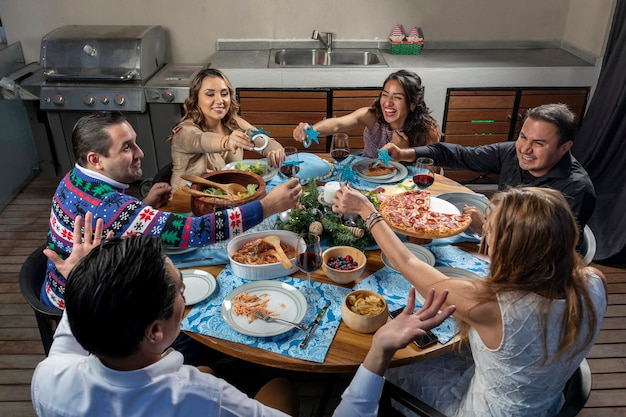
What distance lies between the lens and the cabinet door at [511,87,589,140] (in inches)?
163

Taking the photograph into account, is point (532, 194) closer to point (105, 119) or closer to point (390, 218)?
point (390, 218)

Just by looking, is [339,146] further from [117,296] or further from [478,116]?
[478,116]

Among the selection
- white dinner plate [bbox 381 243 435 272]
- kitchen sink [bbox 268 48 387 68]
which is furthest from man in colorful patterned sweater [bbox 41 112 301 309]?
kitchen sink [bbox 268 48 387 68]

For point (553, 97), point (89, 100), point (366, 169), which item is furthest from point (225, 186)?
point (553, 97)

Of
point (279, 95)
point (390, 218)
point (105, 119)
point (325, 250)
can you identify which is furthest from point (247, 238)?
point (279, 95)

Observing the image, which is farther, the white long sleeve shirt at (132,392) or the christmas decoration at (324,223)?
the christmas decoration at (324,223)

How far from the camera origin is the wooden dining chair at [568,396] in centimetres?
147

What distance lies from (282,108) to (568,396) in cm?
314

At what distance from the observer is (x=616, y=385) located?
256 cm

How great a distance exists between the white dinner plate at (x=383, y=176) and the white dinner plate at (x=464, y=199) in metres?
0.30

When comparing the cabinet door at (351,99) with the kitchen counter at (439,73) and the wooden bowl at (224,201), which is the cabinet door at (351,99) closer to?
the kitchen counter at (439,73)

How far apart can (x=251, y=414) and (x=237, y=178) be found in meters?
1.34

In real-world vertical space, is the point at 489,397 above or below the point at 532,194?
below

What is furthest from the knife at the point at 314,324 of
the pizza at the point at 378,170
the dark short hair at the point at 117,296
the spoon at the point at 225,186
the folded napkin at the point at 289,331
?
the pizza at the point at 378,170
